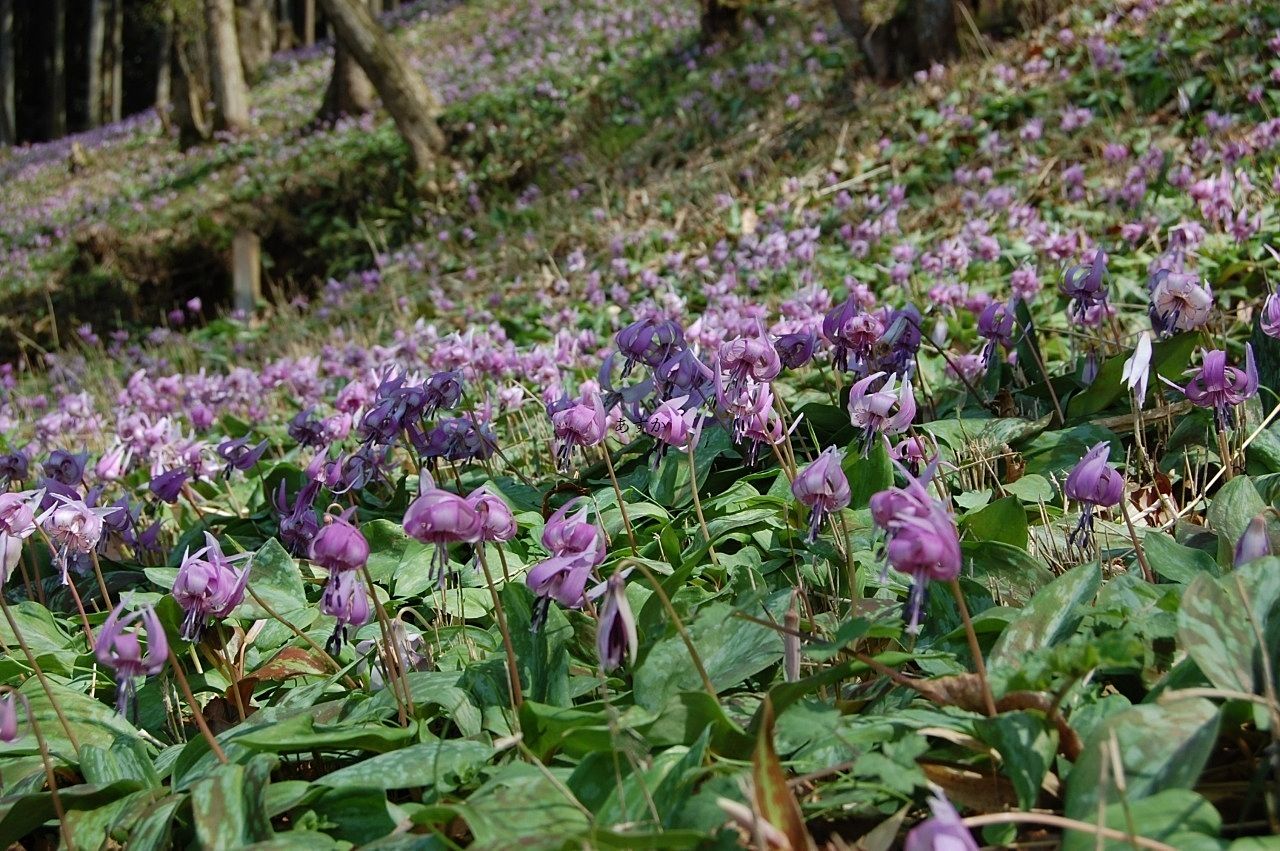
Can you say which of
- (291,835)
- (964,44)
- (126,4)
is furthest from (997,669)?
(126,4)

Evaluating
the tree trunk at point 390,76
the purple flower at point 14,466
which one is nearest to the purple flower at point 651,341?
the purple flower at point 14,466

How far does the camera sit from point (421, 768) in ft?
4.71

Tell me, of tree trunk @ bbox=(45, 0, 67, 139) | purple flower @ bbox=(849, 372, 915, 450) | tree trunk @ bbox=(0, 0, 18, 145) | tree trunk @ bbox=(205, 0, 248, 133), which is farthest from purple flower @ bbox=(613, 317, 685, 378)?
tree trunk @ bbox=(0, 0, 18, 145)

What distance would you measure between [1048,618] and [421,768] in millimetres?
908

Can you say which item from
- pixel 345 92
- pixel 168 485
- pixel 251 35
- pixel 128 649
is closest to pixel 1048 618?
pixel 128 649

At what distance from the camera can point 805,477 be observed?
1.63 metres

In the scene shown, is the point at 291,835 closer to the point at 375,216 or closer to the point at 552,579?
the point at 552,579

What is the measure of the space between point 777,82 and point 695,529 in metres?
7.65

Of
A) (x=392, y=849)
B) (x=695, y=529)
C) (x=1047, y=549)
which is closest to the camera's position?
(x=392, y=849)

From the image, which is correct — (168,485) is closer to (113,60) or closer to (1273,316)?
(1273,316)

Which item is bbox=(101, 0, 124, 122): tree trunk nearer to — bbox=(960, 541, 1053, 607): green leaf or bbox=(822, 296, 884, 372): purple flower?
bbox=(822, 296, 884, 372): purple flower

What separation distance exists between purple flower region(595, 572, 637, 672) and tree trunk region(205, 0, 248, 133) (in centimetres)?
1734

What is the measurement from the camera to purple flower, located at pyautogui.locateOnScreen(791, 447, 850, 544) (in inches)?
63.7

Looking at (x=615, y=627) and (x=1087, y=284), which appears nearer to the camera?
(x=615, y=627)
